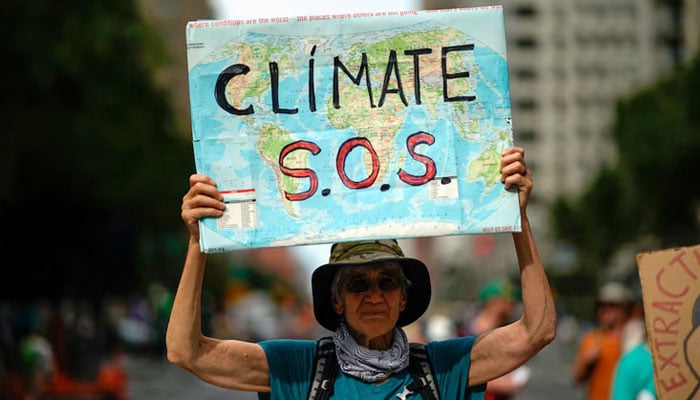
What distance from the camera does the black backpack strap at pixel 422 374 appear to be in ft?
13.6

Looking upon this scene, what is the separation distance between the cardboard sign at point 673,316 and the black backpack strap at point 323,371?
51.3 inches

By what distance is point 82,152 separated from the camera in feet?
88.9

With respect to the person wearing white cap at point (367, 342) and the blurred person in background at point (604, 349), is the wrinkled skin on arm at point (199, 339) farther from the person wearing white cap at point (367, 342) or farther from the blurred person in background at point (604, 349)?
the blurred person in background at point (604, 349)

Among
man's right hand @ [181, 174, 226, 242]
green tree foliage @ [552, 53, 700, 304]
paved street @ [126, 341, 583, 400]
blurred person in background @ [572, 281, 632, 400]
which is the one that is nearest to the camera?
man's right hand @ [181, 174, 226, 242]

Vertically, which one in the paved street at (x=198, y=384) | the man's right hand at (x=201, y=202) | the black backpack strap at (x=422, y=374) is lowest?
the paved street at (x=198, y=384)

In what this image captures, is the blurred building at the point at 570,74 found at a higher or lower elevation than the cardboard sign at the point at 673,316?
higher

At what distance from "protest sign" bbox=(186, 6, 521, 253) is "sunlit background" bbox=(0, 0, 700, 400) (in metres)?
5.73

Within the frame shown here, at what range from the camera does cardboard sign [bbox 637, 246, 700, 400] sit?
185 inches

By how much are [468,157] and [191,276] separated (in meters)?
1.01

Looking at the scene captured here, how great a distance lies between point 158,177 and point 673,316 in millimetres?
41428

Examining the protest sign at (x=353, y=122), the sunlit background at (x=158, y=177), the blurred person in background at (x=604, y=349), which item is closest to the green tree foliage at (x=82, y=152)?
the sunlit background at (x=158, y=177)

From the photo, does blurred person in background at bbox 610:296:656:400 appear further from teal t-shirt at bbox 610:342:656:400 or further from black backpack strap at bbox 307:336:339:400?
black backpack strap at bbox 307:336:339:400

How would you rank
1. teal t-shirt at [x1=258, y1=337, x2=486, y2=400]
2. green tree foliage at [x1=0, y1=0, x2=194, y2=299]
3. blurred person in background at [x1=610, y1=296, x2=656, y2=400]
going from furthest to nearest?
1. green tree foliage at [x1=0, y1=0, x2=194, y2=299]
2. blurred person in background at [x1=610, y1=296, x2=656, y2=400]
3. teal t-shirt at [x1=258, y1=337, x2=486, y2=400]

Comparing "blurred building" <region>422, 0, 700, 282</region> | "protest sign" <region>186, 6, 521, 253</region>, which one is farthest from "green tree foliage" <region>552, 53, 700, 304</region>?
"blurred building" <region>422, 0, 700, 282</region>
